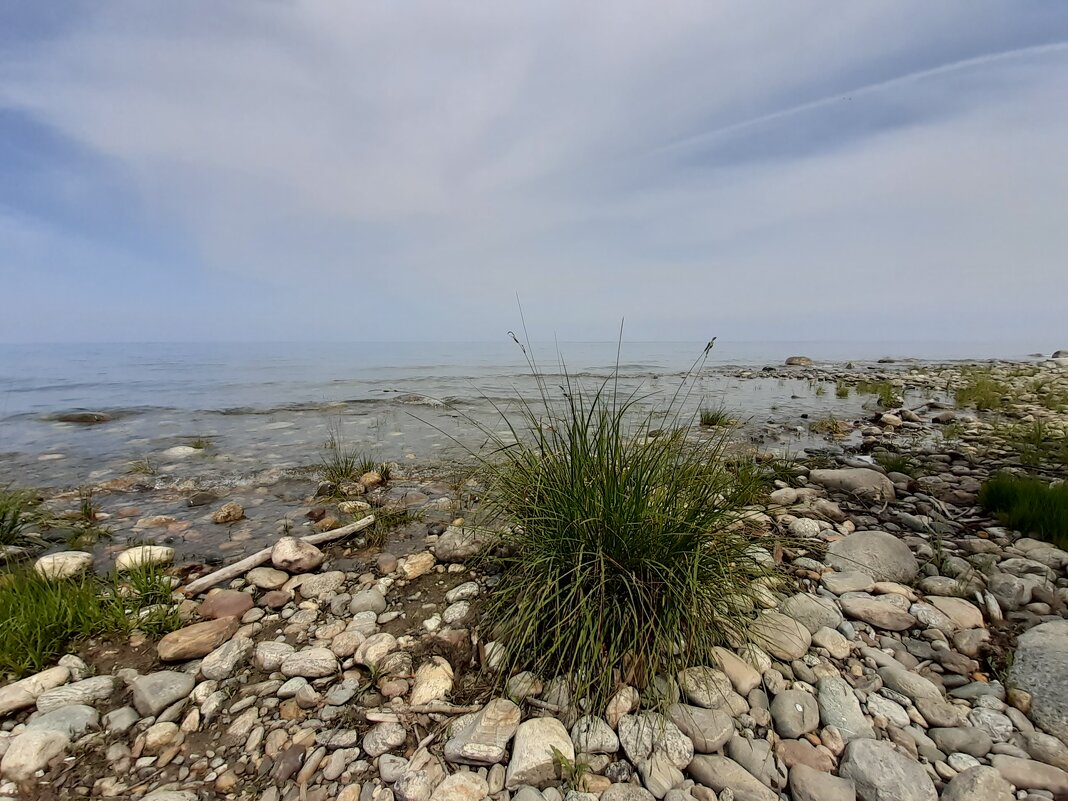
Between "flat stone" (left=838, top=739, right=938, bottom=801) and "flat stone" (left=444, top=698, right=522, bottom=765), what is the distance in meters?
1.38

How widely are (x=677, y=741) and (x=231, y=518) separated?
201 inches

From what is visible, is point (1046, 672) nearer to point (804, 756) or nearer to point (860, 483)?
point (804, 756)

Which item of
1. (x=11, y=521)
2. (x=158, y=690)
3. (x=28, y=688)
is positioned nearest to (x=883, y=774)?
(x=158, y=690)

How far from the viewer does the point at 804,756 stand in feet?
6.72

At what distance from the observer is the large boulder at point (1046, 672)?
7.00 ft

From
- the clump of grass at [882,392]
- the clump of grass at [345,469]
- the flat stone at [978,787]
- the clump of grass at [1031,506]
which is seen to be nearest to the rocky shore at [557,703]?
the flat stone at [978,787]

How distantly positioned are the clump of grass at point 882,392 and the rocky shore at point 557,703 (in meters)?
11.8

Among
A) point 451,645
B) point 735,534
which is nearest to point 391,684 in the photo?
point 451,645

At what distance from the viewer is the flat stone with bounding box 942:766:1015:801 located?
5.80ft

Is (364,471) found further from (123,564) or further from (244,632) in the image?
(244,632)

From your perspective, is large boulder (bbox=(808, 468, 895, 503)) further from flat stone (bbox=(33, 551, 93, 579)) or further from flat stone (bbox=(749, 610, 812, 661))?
flat stone (bbox=(33, 551, 93, 579))

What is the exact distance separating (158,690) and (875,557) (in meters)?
4.45

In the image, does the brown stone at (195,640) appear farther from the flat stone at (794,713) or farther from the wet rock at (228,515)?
the flat stone at (794,713)

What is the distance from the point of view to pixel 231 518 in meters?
5.32
